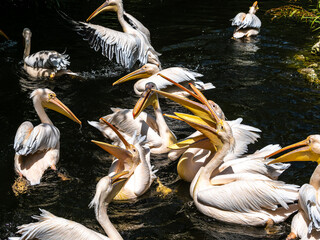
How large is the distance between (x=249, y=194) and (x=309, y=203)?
1.57ft

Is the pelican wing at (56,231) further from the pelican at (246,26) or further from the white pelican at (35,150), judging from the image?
the pelican at (246,26)

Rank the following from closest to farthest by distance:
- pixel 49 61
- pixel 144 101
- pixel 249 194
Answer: pixel 249 194 → pixel 144 101 → pixel 49 61

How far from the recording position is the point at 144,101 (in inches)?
173

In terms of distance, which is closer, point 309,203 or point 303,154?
point 309,203

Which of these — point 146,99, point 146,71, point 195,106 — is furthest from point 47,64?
point 195,106

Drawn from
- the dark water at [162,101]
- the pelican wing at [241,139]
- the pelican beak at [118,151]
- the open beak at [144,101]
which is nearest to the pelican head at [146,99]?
the open beak at [144,101]

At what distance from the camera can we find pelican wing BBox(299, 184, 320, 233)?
2.90m

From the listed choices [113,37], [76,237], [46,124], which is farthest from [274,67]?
[76,237]

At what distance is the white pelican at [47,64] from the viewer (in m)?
6.14

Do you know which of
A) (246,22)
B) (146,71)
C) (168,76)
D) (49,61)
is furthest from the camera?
(246,22)

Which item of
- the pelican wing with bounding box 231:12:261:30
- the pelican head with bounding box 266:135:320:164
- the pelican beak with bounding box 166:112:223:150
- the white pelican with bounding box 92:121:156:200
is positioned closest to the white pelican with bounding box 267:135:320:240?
the pelican head with bounding box 266:135:320:164

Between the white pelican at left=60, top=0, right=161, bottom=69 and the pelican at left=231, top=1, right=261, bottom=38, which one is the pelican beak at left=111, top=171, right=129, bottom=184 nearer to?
the white pelican at left=60, top=0, right=161, bottom=69

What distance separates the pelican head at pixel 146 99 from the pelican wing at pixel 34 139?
82 cm

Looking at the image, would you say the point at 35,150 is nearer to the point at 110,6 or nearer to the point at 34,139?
the point at 34,139
